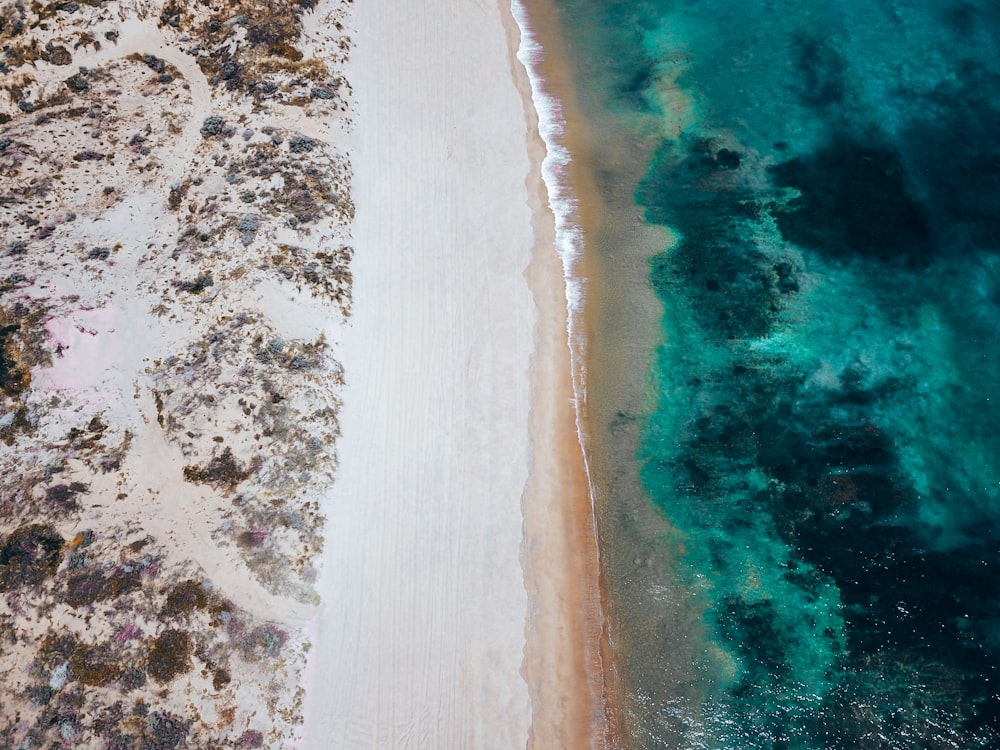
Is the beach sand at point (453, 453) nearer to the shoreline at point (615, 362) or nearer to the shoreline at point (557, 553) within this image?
the shoreline at point (557, 553)

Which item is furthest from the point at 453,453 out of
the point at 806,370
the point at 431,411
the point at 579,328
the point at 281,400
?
the point at 806,370

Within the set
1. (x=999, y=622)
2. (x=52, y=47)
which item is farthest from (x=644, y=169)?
(x=52, y=47)

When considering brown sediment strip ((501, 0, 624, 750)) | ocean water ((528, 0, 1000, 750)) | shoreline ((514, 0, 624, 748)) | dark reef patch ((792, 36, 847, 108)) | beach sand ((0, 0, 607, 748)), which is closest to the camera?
beach sand ((0, 0, 607, 748))

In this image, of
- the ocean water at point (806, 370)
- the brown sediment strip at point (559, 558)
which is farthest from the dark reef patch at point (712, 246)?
the brown sediment strip at point (559, 558)

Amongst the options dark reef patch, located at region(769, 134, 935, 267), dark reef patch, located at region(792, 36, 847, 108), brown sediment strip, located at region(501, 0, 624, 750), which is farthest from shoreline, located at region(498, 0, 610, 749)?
dark reef patch, located at region(792, 36, 847, 108)

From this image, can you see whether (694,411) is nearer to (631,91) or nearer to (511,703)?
(511,703)

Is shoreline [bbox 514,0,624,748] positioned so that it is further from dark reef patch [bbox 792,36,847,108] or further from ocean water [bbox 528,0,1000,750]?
dark reef patch [bbox 792,36,847,108]
